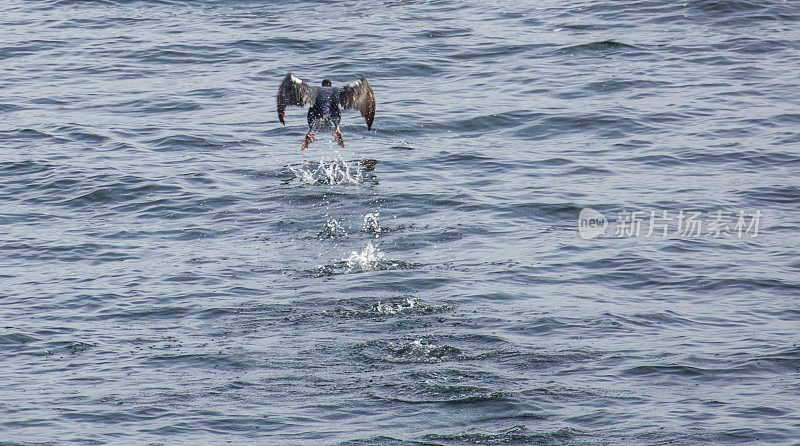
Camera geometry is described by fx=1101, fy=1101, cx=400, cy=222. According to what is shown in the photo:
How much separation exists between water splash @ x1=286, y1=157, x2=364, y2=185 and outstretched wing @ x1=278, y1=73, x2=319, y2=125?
1.43 metres

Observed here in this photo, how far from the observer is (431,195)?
16.6 m

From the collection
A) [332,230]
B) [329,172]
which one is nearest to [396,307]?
[332,230]

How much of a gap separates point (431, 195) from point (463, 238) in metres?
1.72

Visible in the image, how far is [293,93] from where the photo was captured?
16.3 meters

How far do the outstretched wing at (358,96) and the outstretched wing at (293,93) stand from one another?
464 mm

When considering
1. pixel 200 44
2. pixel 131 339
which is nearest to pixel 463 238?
pixel 131 339

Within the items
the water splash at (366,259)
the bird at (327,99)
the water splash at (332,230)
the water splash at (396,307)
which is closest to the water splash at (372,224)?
the water splash at (332,230)

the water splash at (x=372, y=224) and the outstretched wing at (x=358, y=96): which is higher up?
the outstretched wing at (x=358, y=96)

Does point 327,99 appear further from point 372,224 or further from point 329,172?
point 372,224

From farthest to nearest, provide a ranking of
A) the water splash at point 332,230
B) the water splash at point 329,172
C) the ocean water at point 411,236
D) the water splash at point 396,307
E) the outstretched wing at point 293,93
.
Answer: the water splash at point 329,172
the outstretched wing at point 293,93
the water splash at point 332,230
the water splash at point 396,307
the ocean water at point 411,236

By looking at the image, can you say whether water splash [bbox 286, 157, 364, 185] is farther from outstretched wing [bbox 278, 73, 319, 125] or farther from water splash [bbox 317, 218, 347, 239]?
water splash [bbox 317, 218, 347, 239]

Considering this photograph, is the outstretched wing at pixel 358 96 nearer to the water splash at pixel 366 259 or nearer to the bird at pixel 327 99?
the bird at pixel 327 99

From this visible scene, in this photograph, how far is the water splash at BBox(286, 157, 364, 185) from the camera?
17422 mm

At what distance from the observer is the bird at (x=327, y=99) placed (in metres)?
16.3
